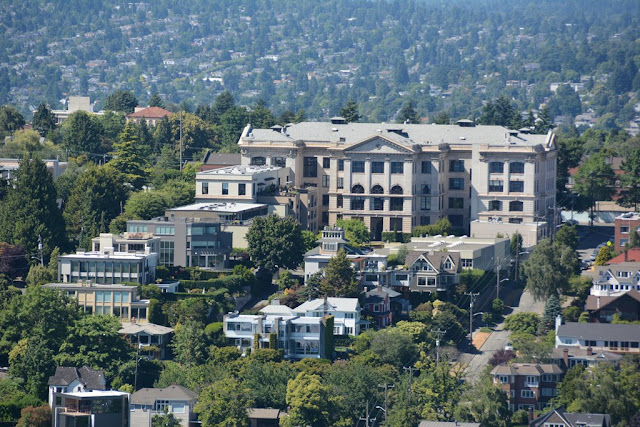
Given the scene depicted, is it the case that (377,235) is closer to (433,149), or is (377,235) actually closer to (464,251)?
(433,149)

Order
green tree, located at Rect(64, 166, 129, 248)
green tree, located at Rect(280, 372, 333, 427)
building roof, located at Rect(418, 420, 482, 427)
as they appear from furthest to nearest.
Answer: green tree, located at Rect(64, 166, 129, 248)
green tree, located at Rect(280, 372, 333, 427)
building roof, located at Rect(418, 420, 482, 427)

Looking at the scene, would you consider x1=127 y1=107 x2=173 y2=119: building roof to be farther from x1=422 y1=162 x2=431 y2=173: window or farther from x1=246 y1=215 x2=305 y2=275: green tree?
x1=246 y1=215 x2=305 y2=275: green tree

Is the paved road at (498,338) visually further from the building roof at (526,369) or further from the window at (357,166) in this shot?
the window at (357,166)

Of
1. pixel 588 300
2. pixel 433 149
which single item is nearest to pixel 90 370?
pixel 588 300

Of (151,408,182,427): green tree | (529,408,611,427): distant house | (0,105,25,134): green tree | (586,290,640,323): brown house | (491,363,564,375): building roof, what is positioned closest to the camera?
(529,408,611,427): distant house

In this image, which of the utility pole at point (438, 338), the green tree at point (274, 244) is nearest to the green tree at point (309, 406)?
the utility pole at point (438, 338)

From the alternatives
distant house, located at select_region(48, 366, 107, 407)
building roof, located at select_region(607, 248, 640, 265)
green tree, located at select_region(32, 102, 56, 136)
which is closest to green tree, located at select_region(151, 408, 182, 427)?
distant house, located at select_region(48, 366, 107, 407)
